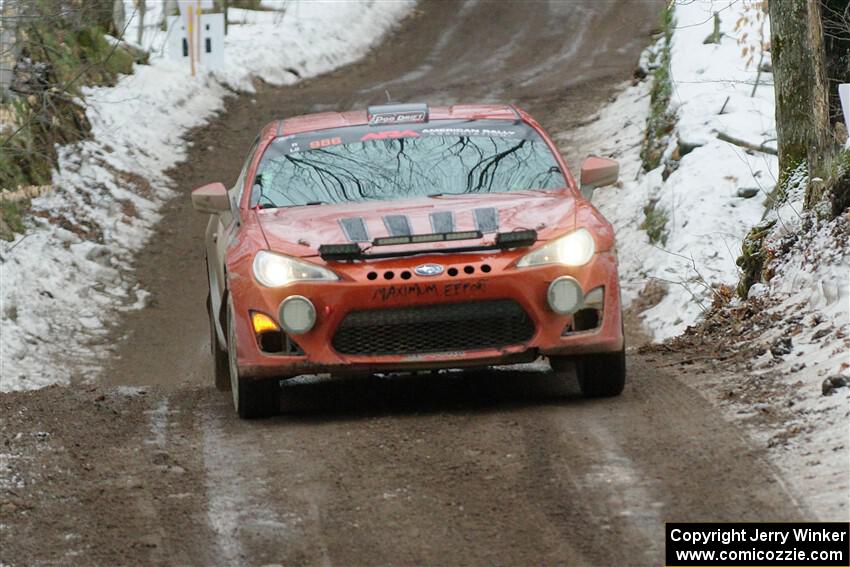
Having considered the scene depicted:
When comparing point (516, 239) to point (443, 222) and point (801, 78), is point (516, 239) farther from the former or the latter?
point (801, 78)

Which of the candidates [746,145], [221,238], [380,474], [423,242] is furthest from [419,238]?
[746,145]

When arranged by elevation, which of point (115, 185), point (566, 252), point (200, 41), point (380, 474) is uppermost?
point (566, 252)

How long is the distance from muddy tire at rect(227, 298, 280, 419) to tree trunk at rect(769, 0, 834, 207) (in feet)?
15.5

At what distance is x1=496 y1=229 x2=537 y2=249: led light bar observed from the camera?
771 centimetres

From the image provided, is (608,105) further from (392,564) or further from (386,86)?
(392,564)

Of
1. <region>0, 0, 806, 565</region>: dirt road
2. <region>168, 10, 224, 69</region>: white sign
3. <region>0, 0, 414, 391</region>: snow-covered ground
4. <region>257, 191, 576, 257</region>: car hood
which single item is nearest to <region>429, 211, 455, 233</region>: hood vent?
<region>257, 191, 576, 257</region>: car hood

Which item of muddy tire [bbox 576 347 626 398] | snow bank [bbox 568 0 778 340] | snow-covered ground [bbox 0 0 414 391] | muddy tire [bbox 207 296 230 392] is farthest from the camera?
snow-covered ground [bbox 0 0 414 391]

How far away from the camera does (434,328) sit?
770cm

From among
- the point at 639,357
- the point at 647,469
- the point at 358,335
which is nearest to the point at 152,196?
the point at 639,357

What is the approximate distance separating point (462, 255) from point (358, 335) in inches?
26.3

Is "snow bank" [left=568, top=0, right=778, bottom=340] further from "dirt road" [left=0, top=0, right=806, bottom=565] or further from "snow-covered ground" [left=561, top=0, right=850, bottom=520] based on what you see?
"dirt road" [left=0, top=0, right=806, bottom=565]

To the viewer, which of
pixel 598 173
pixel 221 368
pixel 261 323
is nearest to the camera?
pixel 261 323

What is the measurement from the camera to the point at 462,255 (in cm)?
770

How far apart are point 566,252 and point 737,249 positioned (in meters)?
7.47
